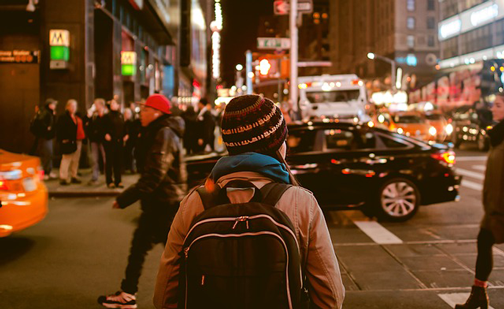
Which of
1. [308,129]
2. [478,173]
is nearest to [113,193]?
[308,129]

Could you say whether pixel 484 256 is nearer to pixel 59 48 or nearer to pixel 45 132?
pixel 45 132

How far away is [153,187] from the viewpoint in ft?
16.7

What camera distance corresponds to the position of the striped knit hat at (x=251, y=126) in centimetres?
229

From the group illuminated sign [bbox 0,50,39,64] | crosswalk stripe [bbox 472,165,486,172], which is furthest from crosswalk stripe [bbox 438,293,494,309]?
illuminated sign [bbox 0,50,39,64]

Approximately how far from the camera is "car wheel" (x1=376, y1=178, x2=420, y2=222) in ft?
32.0

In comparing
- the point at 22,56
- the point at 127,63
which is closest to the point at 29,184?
the point at 22,56

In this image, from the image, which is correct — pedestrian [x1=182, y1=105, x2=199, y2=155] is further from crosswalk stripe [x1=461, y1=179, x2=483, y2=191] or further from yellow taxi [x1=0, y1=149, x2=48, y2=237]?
yellow taxi [x1=0, y1=149, x2=48, y2=237]

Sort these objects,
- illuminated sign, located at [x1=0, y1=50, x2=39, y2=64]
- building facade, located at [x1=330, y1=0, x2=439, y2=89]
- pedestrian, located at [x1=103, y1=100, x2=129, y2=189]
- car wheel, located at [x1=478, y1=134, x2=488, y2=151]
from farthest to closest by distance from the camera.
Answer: building facade, located at [x1=330, y1=0, x2=439, y2=89], car wheel, located at [x1=478, y1=134, x2=488, y2=151], illuminated sign, located at [x1=0, y1=50, x2=39, y2=64], pedestrian, located at [x1=103, y1=100, x2=129, y2=189]

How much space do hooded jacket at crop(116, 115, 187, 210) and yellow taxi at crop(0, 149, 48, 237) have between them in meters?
2.40

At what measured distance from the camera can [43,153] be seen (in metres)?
14.2

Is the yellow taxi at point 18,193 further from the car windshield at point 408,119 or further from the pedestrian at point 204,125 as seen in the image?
the car windshield at point 408,119

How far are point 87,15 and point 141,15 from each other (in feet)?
30.5

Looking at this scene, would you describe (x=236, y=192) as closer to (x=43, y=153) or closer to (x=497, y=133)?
(x=497, y=133)

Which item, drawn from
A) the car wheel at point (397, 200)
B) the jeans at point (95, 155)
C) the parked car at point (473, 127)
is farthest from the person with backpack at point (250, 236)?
the parked car at point (473, 127)
